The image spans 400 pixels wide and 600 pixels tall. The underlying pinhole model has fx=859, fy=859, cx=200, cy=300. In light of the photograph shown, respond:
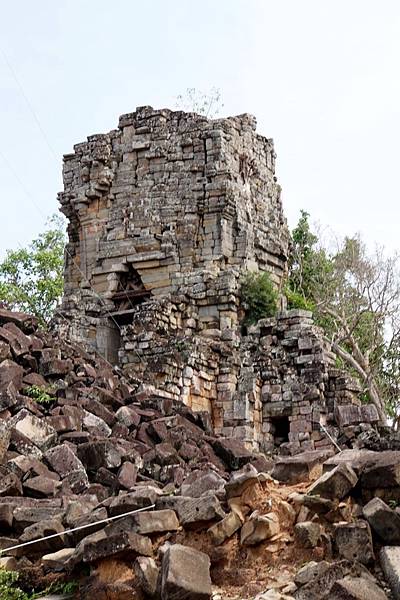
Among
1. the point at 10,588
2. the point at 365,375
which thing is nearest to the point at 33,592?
the point at 10,588

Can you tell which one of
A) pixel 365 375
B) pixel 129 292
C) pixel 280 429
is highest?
pixel 129 292

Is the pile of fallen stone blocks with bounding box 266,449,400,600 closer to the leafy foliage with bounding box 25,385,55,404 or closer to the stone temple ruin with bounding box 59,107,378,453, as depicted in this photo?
the leafy foliage with bounding box 25,385,55,404

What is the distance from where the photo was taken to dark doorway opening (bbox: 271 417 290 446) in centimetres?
1530

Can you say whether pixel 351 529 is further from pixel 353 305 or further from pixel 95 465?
pixel 353 305

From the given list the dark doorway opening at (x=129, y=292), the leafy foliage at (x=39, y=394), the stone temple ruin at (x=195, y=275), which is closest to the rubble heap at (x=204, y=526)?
the leafy foliage at (x=39, y=394)

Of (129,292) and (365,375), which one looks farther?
(365,375)

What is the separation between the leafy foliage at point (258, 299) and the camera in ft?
55.9

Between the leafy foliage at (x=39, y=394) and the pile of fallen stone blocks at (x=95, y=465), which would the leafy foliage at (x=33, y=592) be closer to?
the pile of fallen stone blocks at (x=95, y=465)

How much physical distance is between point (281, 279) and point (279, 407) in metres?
4.47

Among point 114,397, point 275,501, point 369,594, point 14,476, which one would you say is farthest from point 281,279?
point 369,594

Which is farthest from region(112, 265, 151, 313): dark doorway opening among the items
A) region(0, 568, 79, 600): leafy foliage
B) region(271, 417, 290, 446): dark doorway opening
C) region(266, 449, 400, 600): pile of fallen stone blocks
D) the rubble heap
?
region(0, 568, 79, 600): leafy foliage

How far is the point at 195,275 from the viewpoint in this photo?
56.8ft

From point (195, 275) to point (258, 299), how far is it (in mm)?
1370

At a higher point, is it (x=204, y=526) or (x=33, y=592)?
(x=204, y=526)
